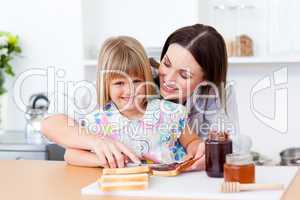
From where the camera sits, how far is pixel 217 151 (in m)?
1.51

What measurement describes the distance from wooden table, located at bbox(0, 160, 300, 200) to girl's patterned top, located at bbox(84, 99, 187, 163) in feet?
0.57

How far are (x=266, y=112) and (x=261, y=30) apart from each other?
0.41 metres

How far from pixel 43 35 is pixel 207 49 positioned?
160 cm

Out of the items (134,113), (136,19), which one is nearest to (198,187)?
(134,113)

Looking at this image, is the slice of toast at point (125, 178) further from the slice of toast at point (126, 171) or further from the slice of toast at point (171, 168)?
the slice of toast at point (171, 168)

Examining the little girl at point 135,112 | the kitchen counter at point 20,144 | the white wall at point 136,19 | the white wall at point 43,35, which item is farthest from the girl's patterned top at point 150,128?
the white wall at point 43,35

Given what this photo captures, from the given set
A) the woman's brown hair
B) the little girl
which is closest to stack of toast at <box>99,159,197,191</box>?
the little girl

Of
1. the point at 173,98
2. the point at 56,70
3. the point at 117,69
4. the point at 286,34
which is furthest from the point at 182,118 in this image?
the point at 56,70

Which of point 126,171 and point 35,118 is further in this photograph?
point 35,118

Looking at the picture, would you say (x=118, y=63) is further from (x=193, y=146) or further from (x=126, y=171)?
(x=126, y=171)

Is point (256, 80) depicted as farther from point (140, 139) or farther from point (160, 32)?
point (140, 139)

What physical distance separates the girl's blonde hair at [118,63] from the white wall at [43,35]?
1358 mm

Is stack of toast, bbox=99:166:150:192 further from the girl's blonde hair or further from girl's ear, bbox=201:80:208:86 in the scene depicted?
girl's ear, bbox=201:80:208:86

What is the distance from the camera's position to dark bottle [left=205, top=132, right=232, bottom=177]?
4.93 feet
